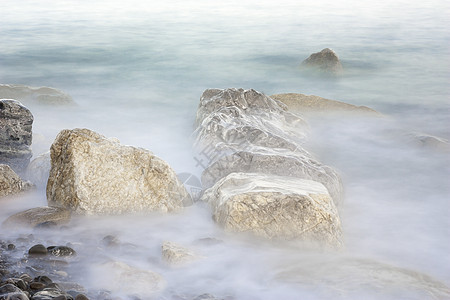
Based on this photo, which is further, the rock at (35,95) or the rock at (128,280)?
the rock at (35,95)

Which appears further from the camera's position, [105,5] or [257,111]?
[105,5]

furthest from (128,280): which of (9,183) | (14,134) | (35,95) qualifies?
(35,95)

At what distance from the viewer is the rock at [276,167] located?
5.57 metres

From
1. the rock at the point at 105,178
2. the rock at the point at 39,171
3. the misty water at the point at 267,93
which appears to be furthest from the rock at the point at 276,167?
the rock at the point at 39,171

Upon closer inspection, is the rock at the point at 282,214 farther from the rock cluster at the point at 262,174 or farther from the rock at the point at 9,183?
the rock at the point at 9,183

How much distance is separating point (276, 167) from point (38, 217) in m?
2.51

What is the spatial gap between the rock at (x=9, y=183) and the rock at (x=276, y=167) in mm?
2031

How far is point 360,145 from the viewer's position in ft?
→ 27.6

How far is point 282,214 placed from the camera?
455 cm

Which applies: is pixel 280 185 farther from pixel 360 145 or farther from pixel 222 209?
pixel 360 145

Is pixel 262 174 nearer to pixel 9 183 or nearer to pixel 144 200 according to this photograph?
pixel 144 200

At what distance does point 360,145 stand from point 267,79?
20.5 feet

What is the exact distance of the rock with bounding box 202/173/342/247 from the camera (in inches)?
178

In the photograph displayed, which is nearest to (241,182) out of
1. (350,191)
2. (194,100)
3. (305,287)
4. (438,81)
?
(305,287)
